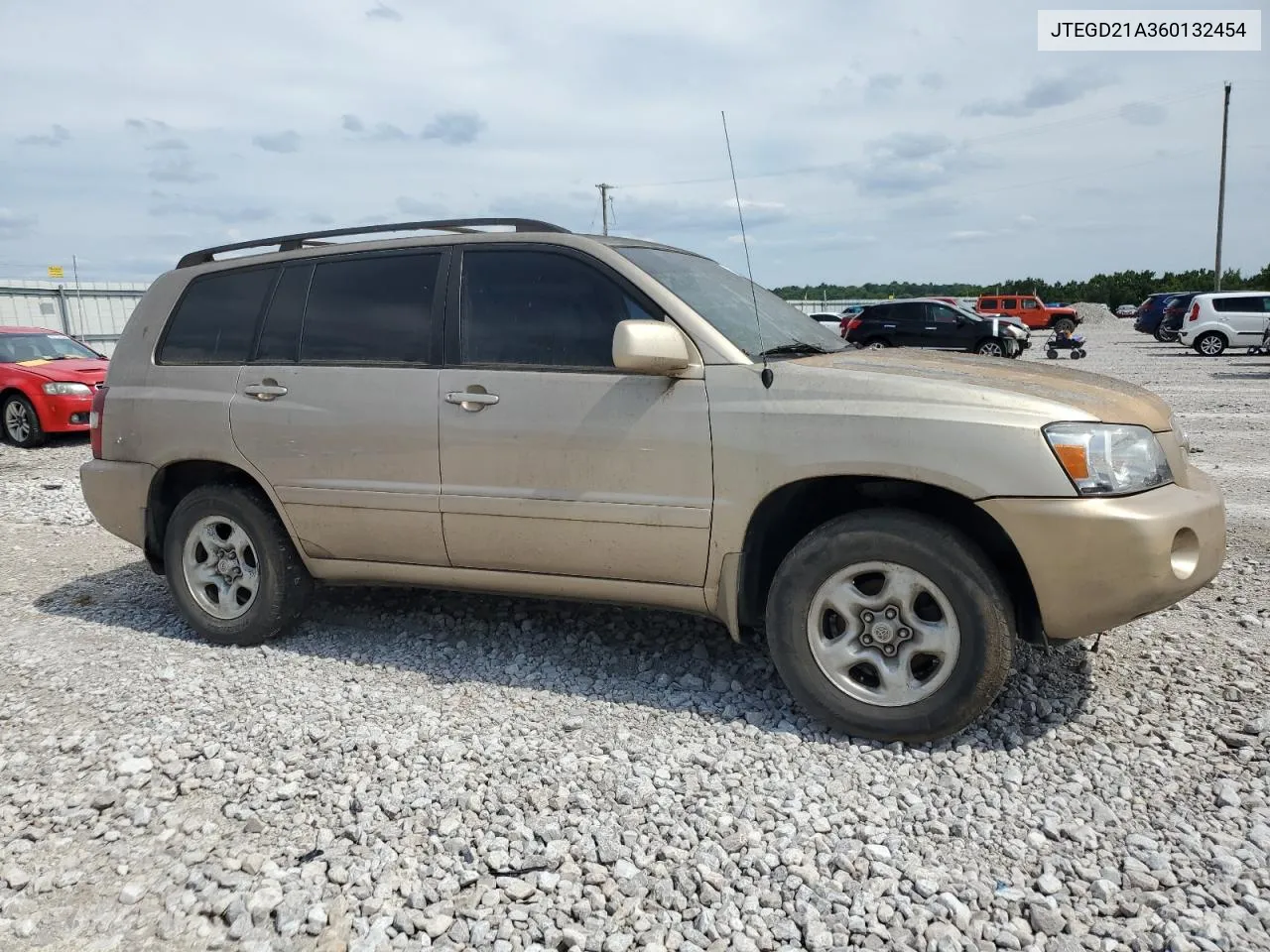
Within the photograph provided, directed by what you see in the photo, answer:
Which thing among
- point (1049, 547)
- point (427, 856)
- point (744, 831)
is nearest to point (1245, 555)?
point (1049, 547)

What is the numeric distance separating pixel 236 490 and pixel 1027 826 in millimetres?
3549

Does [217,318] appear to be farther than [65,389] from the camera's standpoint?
No

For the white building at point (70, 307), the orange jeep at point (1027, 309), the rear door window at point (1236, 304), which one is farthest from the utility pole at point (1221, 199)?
the white building at point (70, 307)

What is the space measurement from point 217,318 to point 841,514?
309 cm

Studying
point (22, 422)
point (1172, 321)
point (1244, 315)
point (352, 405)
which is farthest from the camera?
point (1172, 321)

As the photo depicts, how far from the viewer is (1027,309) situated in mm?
41656

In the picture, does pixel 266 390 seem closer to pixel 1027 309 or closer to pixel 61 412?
pixel 61 412

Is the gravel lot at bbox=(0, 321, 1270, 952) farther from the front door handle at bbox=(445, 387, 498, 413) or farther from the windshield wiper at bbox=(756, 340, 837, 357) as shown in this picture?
the windshield wiper at bbox=(756, 340, 837, 357)

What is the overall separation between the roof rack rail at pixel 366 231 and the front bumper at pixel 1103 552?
2149 mm

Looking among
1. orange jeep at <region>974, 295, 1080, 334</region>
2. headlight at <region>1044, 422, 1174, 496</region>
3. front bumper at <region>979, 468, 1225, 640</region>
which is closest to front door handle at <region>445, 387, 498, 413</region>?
front bumper at <region>979, 468, 1225, 640</region>

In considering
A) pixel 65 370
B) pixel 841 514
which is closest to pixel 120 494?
pixel 841 514

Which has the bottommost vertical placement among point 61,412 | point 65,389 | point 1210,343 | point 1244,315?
point 1210,343

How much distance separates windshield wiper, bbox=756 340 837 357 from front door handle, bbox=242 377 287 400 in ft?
6.99

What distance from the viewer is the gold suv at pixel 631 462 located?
126 inches
